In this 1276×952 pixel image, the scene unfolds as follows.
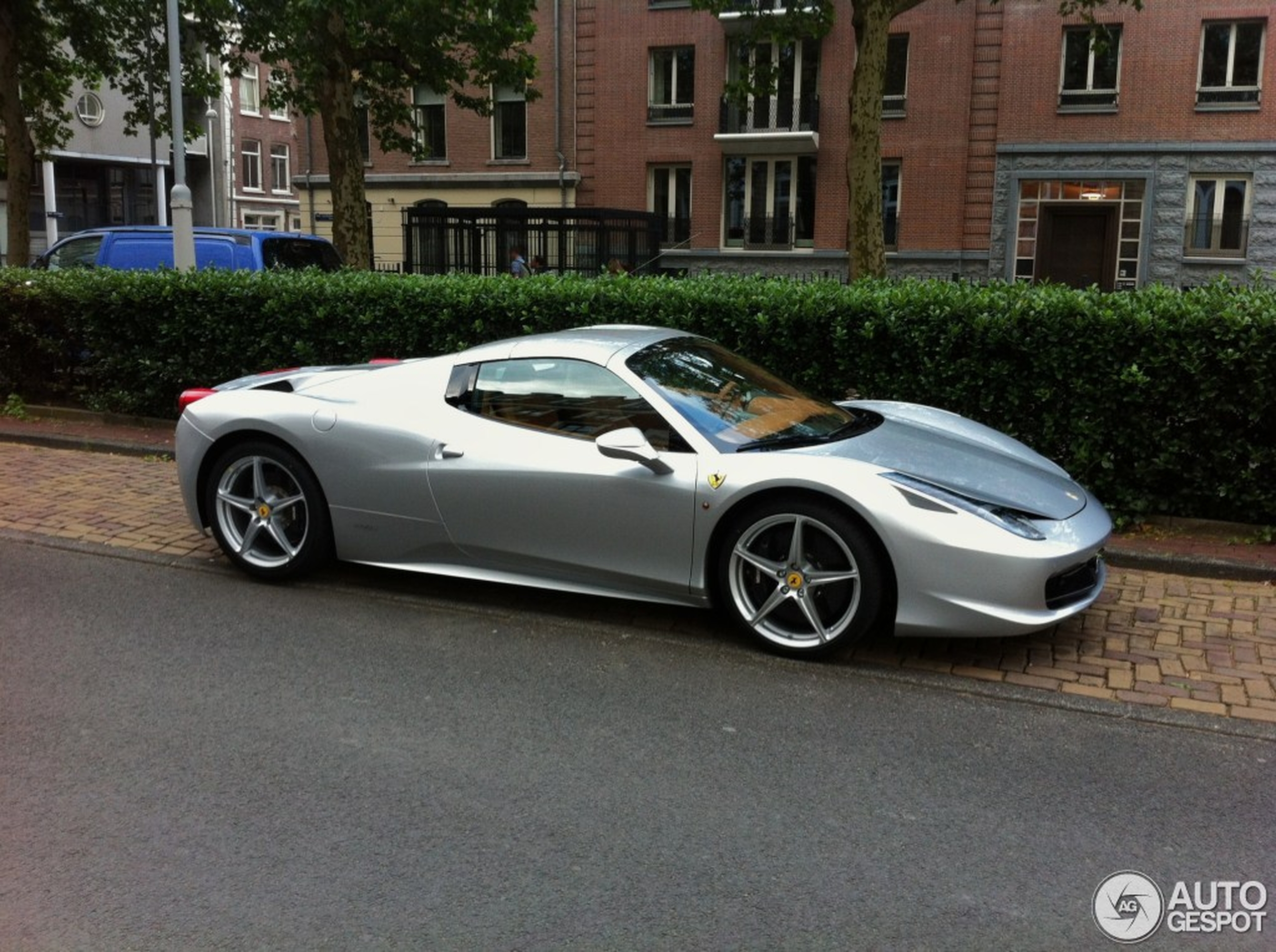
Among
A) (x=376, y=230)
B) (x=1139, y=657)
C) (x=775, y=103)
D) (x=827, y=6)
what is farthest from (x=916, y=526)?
(x=376, y=230)

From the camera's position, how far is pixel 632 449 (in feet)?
16.5

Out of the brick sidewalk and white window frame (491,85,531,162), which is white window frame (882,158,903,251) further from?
the brick sidewalk

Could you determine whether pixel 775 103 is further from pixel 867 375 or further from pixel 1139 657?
pixel 1139 657

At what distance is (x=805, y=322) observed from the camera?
7.91 metres

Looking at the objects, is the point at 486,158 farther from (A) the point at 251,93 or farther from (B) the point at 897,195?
(A) the point at 251,93

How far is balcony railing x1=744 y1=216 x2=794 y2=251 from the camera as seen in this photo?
102 feet

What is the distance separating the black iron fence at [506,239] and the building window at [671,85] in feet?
40.7

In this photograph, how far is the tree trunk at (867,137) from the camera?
41.6 ft

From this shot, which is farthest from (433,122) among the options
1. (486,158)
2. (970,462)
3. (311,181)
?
(970,462)

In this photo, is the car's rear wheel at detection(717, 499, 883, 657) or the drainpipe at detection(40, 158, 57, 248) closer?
the car's rear wheel at detection(717, 499, 883, 657)

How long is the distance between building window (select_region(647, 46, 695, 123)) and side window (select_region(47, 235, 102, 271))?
2126 cm

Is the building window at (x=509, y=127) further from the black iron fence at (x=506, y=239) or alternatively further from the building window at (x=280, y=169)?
the building window at (x=280, y=169)

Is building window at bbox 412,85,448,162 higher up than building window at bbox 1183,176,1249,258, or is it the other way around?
building window at bbox 412,85,448,162

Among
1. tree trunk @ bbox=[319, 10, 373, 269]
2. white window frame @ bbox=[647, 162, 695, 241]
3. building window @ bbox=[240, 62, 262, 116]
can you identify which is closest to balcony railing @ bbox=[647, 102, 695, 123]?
white window frame @ bbox=[647, 162, 695, 241]
